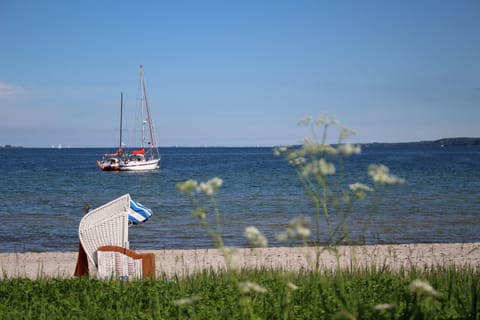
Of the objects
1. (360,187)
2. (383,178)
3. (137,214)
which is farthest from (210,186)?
(137,214)

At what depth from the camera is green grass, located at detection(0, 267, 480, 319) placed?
3.84 m

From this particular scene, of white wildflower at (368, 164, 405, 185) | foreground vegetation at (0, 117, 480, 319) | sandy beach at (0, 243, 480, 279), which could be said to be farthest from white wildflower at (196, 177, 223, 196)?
sandy beach at (0, 243, 480, 279)

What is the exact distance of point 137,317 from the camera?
4227 millimetres

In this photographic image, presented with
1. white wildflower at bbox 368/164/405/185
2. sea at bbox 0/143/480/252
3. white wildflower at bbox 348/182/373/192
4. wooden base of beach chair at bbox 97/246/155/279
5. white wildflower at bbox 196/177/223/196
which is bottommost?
sea at bbox 0/143/480/252

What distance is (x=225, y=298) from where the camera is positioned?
474cm

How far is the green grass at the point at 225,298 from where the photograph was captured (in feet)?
12.6

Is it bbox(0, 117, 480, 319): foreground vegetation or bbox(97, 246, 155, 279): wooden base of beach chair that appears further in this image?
bbox(97, 246, 155, 279): wooden base of beach chair

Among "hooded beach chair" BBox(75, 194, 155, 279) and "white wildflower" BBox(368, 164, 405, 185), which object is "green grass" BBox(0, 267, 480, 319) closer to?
"white wildflower" BBox(368, 164, 405, 185)

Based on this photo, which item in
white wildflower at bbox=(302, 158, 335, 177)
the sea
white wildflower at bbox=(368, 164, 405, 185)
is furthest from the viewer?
the sea

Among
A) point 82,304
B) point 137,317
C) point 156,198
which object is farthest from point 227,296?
point 156,198

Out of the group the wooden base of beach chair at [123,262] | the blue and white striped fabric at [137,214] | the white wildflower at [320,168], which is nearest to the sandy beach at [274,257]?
the blue and white striped fabric at [137,214]

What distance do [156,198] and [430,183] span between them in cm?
1946

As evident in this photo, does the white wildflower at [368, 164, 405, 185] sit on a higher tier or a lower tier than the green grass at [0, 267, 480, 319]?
higher

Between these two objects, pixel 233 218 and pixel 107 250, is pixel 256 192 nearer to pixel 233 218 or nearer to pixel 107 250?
pixel 233 218
